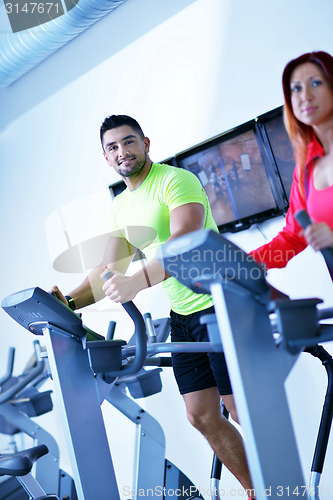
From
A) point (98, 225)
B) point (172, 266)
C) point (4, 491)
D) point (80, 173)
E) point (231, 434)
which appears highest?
point (80, 173)

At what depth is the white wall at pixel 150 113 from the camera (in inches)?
96.2

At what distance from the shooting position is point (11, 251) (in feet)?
13.7

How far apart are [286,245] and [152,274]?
0.43 m

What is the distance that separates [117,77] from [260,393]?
9.91ft

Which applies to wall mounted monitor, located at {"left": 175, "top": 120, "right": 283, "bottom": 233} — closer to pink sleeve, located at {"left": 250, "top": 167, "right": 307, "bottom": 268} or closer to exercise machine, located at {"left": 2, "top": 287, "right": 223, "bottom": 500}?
pink sleeve, located at {"left": 250, "top": 167, "right": 307, "bottom": 268}

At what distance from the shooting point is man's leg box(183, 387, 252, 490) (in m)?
1.82

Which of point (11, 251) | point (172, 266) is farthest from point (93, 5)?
point (172, 266)

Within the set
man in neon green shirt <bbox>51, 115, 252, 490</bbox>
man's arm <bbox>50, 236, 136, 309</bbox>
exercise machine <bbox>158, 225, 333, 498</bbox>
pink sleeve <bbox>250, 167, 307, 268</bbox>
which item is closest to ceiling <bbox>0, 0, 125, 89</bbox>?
man in neon green shirt <bbox>51, 115, 252, 490</bbox>

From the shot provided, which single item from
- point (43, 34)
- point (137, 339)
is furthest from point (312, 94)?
point (43, 34)

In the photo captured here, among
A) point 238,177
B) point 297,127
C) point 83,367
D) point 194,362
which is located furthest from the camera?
point 238,177

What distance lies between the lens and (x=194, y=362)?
6.38 feet

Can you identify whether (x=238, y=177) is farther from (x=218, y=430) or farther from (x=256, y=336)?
(x=256, y=336)

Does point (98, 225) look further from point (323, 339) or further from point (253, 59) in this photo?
point (323, 339)

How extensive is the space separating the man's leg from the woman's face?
3.93 ft
